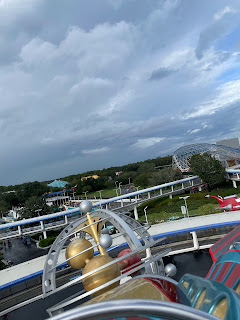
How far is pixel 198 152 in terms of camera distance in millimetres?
61156

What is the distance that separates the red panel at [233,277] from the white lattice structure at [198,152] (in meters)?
53.1

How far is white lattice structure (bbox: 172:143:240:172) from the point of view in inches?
2232

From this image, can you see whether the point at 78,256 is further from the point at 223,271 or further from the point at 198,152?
the point at 198,152

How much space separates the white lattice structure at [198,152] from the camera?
56688mm

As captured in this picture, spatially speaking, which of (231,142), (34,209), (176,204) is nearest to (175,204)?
(176,204)

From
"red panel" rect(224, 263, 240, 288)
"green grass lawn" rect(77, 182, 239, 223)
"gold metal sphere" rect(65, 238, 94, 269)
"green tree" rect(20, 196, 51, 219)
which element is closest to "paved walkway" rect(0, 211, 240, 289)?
"gold metal sphere" rect(65, 238, 94, 269)

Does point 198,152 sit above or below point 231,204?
above

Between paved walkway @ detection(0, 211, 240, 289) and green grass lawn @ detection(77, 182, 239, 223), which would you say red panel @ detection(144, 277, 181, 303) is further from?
green grass lawn @ detection(77, 182, 239, 223)

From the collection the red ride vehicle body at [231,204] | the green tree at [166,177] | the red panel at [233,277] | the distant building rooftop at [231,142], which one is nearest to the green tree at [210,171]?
the green tree at [166,177]

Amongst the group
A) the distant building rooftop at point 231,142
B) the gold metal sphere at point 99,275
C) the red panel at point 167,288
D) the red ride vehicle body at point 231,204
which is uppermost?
the distant building rooftop at point 231,142

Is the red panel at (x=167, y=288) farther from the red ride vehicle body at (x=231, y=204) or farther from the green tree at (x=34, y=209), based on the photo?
the green tree at (x=34, y=209)

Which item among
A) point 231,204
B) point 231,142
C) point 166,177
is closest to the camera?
point 231,204

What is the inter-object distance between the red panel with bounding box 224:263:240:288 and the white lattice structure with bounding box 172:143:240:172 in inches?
2090

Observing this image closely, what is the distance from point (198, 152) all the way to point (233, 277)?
58.4 metres
